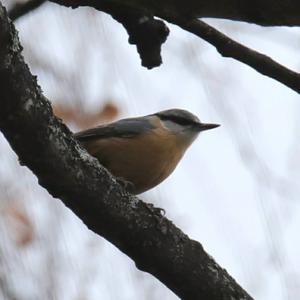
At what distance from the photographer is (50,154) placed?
196 centimetres

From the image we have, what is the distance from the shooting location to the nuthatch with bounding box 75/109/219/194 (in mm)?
3824

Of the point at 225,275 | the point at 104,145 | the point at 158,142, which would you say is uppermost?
the point at 158,142

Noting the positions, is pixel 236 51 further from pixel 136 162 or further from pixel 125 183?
pixel 136 162

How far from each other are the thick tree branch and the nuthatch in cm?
137

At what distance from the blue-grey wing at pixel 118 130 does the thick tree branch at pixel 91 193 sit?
1.59 m

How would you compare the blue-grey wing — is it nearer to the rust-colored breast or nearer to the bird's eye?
the rust-colored breast

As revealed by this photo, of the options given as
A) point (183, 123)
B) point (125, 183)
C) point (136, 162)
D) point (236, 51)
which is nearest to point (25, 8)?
point (236, 51)

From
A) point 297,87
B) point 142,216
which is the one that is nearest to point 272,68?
point 297,87

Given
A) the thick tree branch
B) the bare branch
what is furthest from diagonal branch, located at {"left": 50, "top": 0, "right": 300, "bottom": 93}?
the thick tree branch

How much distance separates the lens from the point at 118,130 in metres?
3.99

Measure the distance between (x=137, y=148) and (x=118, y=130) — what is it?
0.16m

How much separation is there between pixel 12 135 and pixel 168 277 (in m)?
0.73

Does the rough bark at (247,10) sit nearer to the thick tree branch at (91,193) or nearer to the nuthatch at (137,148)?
the thick tree branch at (91,193)

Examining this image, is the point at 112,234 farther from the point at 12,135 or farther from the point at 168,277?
the point at 12,135
